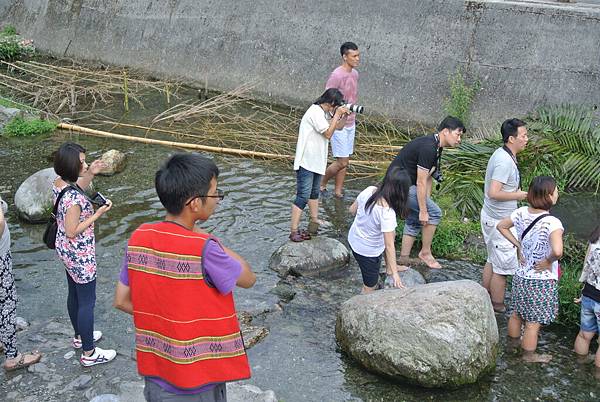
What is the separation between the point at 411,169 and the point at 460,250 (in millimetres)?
1318

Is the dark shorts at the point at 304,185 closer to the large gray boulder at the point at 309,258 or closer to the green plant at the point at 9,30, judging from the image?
the large gray boulder at the point at 309,258

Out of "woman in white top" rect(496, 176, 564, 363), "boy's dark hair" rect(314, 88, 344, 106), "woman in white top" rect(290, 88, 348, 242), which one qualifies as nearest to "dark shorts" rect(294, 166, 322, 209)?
"woman in white top" rect(290, 88, 348, 242)

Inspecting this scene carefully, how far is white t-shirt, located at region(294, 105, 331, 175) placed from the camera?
744 centimetres

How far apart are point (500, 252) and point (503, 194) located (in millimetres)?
527

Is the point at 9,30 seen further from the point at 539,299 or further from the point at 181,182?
the point at 181,182

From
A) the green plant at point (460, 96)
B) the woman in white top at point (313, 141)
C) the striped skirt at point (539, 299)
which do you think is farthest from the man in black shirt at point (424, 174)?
the green plant at point (460, 96)

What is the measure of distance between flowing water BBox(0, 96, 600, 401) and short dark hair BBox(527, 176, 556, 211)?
50.6 inches

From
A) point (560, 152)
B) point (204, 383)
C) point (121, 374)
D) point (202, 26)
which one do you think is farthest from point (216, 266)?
point (202, 26)

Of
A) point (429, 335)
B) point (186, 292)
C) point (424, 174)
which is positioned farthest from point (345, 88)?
point (186, 292)

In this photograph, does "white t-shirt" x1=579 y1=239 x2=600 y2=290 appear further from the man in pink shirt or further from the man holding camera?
the man in pink shirt

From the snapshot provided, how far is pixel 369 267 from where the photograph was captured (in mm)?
6262

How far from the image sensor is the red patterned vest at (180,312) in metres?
3.18

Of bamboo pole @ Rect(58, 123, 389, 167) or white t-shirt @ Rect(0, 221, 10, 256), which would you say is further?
bamboo pole @ Rect(58, 123, 389, 167)

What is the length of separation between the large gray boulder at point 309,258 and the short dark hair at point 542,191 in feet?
7.60
